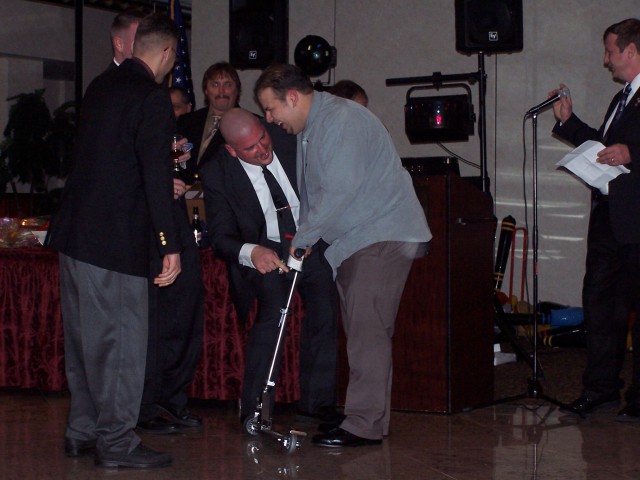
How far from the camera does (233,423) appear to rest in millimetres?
4270

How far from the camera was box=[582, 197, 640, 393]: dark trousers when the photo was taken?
4.48 m

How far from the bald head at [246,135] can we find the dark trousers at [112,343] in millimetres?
718

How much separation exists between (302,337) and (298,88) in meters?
1.13

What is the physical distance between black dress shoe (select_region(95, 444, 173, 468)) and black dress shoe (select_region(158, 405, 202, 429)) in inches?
25.9

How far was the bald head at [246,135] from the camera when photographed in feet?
12.3

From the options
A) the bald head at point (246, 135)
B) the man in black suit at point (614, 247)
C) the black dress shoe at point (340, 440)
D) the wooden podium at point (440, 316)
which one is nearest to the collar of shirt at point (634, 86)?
the man in black suit at point (614, 247)

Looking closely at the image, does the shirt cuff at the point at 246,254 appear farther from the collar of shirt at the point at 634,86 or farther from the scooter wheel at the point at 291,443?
the collar of shirt at the point at 634,86

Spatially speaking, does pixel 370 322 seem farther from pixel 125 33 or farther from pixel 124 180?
pixel 125 33

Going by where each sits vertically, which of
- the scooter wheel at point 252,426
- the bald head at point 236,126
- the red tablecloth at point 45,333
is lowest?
the scooter wheel at point 252,426

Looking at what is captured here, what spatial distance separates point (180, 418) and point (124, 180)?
126cm

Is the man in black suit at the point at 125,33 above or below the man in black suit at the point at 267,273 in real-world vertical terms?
above

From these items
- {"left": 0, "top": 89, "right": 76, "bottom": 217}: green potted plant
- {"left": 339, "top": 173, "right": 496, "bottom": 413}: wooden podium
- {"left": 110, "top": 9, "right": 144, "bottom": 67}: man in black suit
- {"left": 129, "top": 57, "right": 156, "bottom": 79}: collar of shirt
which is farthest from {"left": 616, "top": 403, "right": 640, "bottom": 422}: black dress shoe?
{"left": 0, "top": 89, "right": 76, "bottom": 217}: green potted plant

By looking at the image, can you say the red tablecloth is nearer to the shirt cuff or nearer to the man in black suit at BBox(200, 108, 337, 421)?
the man in black suit at BBox(200, 108, 337, 421)

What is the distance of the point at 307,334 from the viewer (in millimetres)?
4125
